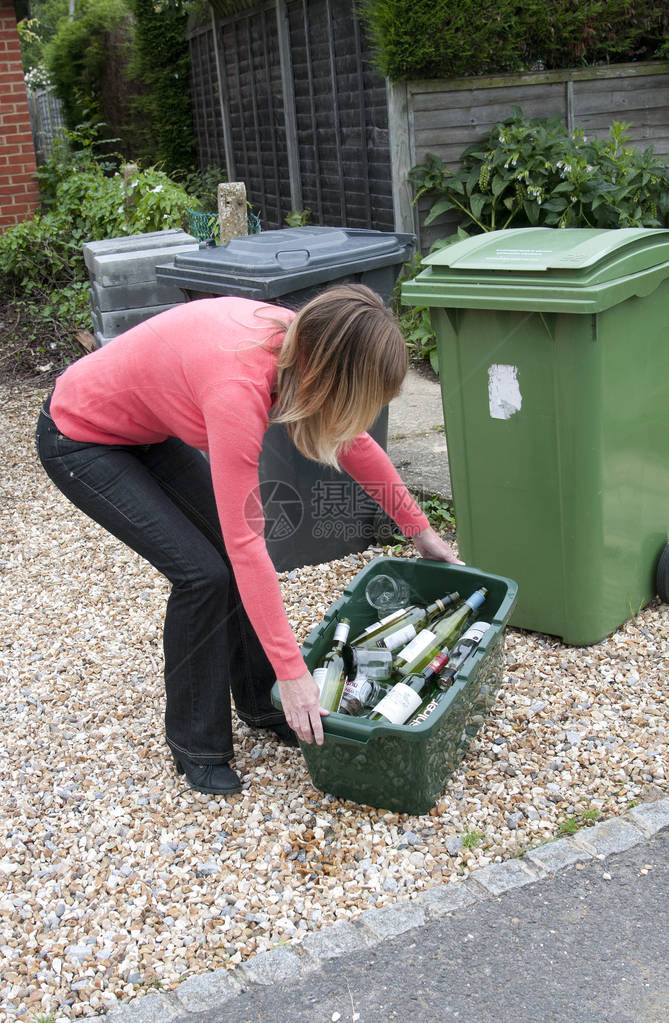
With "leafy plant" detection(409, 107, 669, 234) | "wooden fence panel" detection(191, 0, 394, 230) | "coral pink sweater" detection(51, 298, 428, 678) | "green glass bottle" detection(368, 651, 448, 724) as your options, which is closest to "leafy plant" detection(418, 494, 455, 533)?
"green glass bottle" detection(368, 651, 448, 724)

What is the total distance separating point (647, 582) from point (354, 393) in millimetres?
1845

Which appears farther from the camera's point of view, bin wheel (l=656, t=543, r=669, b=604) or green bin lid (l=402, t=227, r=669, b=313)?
bin wheel (l=656, t=543, r=669, b=604)

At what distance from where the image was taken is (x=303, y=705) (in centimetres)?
229

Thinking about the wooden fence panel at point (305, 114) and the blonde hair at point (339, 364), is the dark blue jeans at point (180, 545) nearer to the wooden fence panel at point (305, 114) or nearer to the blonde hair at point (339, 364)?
the blonde hair at point (339, 364)

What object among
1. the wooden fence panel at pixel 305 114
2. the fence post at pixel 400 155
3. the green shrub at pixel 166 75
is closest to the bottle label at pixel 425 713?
the fence post at pixel 400 155

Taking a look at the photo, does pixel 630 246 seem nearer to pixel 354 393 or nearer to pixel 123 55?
pixel 354 393

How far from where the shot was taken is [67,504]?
5.33 metres

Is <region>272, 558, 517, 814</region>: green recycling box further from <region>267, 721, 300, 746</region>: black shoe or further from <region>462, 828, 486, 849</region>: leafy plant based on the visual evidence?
<region>267, 721, 300, 746</region>: black shoe

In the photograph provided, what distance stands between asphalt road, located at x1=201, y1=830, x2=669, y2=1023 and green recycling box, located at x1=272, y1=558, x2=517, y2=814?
36cm

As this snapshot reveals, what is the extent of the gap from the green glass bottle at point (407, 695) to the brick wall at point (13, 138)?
7.76 m

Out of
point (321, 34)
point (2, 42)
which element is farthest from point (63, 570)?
point (2, 42)

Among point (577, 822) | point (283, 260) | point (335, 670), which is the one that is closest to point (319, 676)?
point (335, 670)

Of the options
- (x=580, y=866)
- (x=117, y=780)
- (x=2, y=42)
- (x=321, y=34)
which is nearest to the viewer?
(x=580, y=866)

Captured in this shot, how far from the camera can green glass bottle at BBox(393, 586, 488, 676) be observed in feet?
9.04
